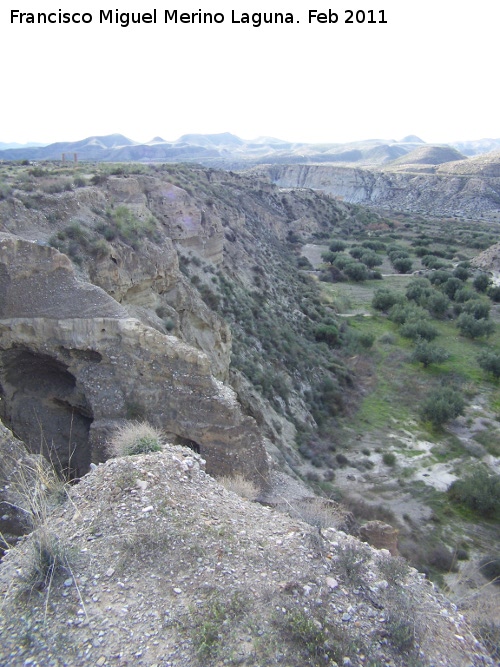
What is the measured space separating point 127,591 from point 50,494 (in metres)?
2.47

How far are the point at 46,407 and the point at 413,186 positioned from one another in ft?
354

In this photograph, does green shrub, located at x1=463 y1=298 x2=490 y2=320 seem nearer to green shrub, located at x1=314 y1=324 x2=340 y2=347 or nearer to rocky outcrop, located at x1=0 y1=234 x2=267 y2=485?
green shrub, located at x1=314 y1=324 x2=340 y2=347

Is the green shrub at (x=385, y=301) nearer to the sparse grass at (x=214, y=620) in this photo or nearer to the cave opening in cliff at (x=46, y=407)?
the cave opening in cliff at (x=46, y=407)

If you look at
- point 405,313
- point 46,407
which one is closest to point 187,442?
point 46,407

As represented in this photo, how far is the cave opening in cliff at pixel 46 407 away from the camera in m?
10.4

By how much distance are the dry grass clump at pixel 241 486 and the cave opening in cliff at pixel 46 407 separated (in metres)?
3.08

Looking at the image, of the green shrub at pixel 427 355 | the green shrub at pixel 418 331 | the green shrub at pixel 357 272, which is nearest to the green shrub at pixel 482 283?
the green shrub at pixel 357 272

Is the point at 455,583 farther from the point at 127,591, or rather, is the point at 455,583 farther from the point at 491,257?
the point at 491,257

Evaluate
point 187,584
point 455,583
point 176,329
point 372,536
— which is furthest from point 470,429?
point 187,584

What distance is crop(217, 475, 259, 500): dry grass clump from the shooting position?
32.8 ft

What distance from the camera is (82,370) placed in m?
10.4

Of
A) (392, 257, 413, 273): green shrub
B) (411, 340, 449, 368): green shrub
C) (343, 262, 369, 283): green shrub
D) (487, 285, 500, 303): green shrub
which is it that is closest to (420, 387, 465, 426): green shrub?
(411, 340, 449, 368): green shrub

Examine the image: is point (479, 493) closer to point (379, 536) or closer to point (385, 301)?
point (379, 536)

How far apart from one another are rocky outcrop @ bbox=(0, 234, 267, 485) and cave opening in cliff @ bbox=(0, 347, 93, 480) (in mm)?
22
